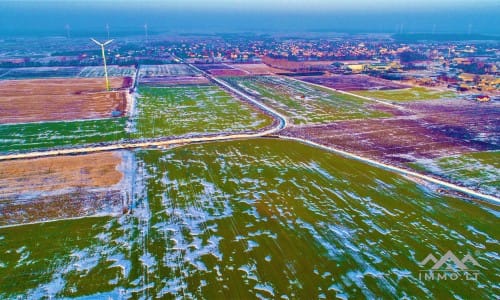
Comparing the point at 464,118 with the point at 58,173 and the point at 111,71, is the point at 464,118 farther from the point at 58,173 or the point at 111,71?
the point at 111,71

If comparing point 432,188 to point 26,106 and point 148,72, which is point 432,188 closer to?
point 26,106

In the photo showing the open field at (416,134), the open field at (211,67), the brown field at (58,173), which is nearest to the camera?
the brown field at (58,173)

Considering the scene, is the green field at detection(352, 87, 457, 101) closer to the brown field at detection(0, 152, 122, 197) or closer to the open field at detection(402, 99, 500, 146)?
the open field at detection(402, 99, 500, 146)

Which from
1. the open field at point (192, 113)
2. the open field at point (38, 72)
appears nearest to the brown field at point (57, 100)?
the open field at point (192, 113)

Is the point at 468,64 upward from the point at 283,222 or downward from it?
upward

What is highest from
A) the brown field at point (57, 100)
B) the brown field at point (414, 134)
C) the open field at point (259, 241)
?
the brown field at point (57, 100)

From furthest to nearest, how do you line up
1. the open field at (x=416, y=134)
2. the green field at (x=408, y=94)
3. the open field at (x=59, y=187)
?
the green field at (x=408, y=94), the open field at (x=416, y=134), the open field at (x=59, y=187)

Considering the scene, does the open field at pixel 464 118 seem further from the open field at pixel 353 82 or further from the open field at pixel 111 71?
the open field at pixel 111 71

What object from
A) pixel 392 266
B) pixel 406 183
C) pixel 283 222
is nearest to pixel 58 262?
pixel 283 222
